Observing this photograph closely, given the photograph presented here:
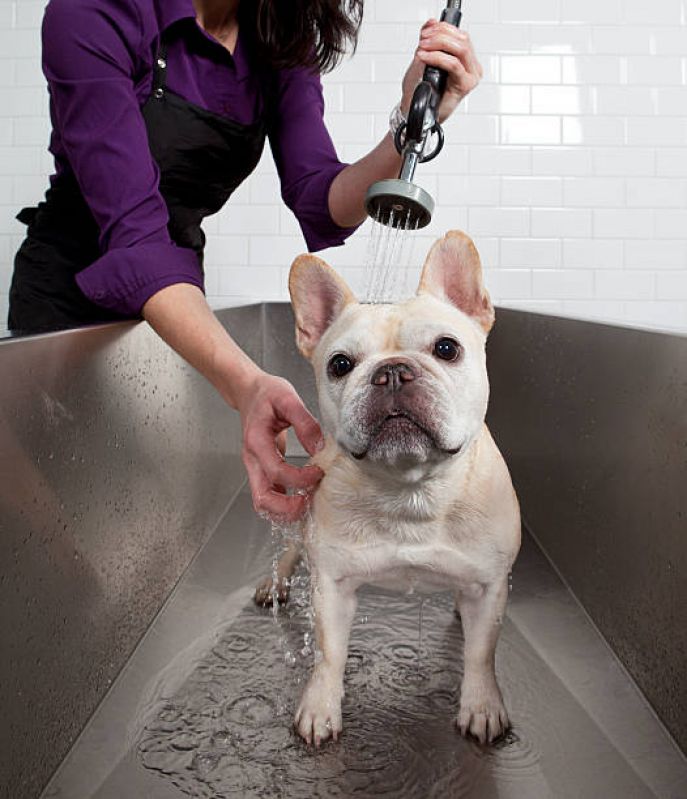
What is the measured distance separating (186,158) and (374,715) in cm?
91

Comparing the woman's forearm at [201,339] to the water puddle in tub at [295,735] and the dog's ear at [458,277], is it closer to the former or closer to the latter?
the dog's ear at [458,277]

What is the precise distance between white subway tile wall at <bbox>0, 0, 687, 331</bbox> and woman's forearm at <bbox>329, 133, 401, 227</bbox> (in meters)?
1.41

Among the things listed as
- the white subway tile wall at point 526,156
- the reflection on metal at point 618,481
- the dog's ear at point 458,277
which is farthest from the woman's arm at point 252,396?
the white subway tile wall at point 526,156

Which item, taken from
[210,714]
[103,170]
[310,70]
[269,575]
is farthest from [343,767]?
[310,70]

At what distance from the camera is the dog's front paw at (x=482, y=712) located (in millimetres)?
872

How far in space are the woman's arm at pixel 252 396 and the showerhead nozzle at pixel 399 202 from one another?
23 centimetres

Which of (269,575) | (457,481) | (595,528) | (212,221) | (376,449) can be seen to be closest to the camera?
(376,449)

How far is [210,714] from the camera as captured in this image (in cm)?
91

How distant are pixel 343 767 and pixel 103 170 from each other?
77 centimetres

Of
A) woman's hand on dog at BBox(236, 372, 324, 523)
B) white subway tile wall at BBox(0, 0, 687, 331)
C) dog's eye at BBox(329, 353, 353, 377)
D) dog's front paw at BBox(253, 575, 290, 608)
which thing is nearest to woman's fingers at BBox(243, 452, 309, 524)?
woman's hand on dog at BBox(236, 372, 324, 523)

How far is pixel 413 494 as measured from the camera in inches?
35.4

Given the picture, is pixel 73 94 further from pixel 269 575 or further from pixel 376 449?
pixel 269 575

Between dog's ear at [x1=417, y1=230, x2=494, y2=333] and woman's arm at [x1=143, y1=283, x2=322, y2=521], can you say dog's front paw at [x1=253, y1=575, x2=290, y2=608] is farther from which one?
dog's ear at [x1=417, y1=230, x2=494, y2=333]

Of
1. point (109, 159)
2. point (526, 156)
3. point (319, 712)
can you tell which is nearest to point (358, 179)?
point (109, 159)
